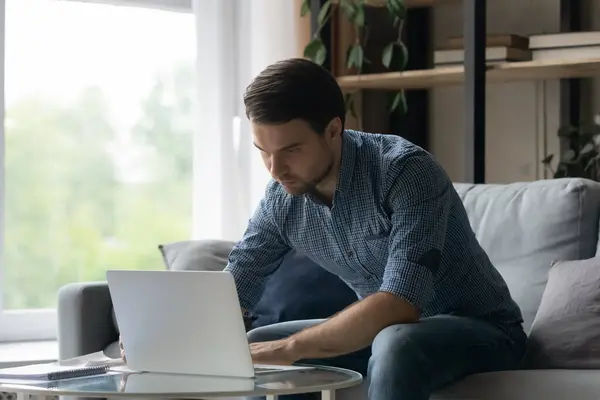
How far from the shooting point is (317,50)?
11.4 feet

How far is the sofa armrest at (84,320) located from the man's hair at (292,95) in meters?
0.91

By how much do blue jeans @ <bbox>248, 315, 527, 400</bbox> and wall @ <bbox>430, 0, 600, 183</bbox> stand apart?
4.65 feet

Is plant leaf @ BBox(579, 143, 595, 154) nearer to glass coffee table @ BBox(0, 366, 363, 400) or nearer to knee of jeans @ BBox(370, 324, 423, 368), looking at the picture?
knee of jeans @ BBox(370, 324, 423, 368)

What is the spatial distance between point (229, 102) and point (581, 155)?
1206mm

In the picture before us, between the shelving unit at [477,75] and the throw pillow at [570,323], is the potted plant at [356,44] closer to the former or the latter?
the shelving unit at [477,75]

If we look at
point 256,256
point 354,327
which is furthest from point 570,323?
point 256,256

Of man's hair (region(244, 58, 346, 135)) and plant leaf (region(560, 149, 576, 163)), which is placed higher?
man's hair (region(244, 58, 346, 135))

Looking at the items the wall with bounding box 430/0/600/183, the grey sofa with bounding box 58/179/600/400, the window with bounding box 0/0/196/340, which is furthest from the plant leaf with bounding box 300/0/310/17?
the grey sofa with bounding box 58/179/600/400

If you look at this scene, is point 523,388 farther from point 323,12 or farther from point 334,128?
point 323,12

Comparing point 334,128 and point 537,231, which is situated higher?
point 334,128

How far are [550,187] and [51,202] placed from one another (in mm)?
1688

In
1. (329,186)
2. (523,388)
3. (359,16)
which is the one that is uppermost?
(359,16)

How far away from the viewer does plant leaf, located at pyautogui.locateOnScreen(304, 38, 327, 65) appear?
11.4 feet

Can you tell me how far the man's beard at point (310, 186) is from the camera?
1988mm
